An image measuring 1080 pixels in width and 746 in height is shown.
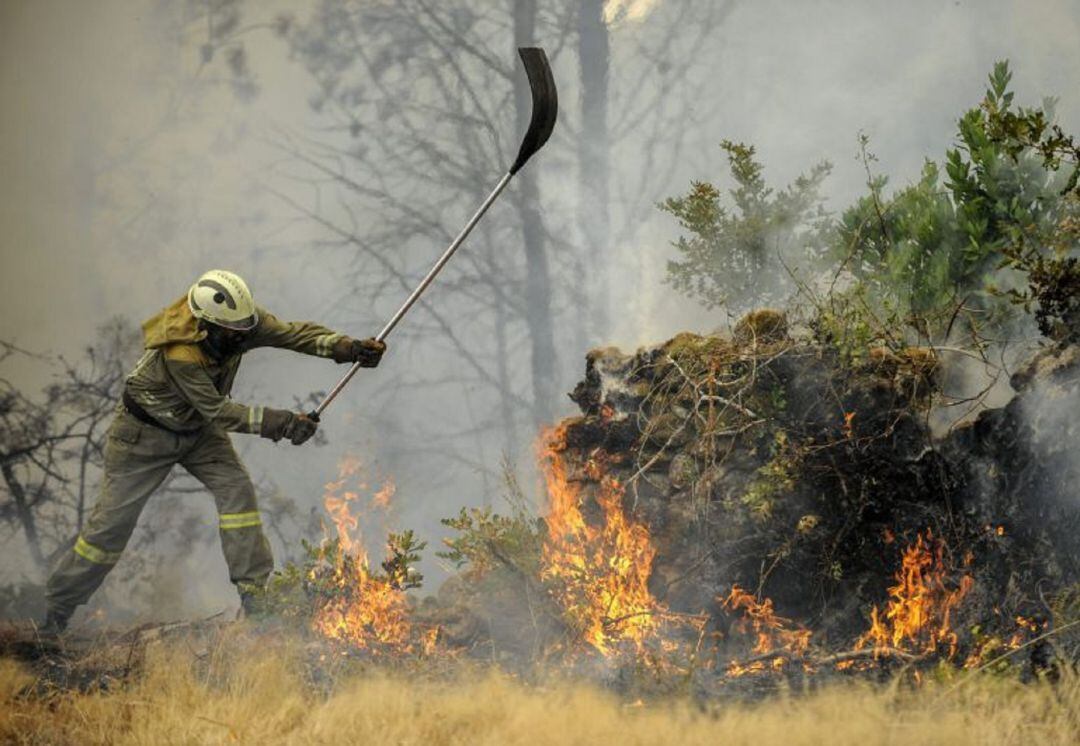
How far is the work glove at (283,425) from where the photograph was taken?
261 inches

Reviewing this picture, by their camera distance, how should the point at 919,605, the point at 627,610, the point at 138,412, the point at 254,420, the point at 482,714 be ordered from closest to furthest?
1. the point at 482,714
2. the point at 919,605
3. the point at 627,610
4. the point at 254,420
5. the point at 138,412

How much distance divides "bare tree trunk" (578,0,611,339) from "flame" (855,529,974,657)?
7.90 metres

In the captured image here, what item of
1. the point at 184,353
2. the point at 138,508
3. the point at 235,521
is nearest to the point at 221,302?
the point at 184,353

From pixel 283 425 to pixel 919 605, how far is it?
Answer: 4.30m

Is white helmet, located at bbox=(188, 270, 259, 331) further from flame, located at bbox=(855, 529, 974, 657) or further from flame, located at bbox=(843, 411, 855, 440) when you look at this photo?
flame, located at bbox=(855, 529, 974, 657)

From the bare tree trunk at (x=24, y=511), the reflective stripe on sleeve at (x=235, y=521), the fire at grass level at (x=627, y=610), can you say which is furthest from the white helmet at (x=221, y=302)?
the bare tree trunk at (x=24, y=511)

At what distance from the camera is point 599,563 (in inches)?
257

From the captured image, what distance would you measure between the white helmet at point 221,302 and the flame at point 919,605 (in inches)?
184

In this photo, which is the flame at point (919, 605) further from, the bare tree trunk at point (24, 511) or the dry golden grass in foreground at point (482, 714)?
the bare tree trunk at point (24, 511)

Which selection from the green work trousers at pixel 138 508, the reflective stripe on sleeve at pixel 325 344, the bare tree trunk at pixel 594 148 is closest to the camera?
the reflective stripe on sleeve at pixel 325 344

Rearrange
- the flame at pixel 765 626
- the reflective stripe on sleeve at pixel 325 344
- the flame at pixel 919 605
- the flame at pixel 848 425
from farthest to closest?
1. the reflective stripe on sleeve at pixel 325 344
2. the flame at pixel 848 425
3. the flame at pixel 765 626
4. the flame at pixel 919 605

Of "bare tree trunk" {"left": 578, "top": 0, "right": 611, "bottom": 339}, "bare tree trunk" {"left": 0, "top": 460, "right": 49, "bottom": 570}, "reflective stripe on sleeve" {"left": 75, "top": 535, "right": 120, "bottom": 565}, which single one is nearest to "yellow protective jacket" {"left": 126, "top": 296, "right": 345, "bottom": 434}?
"reflective stripe on sleeve" {"left": 75, "top": 535, "right": 120, "bottom": 565}

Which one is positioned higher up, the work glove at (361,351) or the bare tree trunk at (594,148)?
the bare tree trunk at (594,148)

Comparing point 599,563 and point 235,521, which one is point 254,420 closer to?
point 235,521
